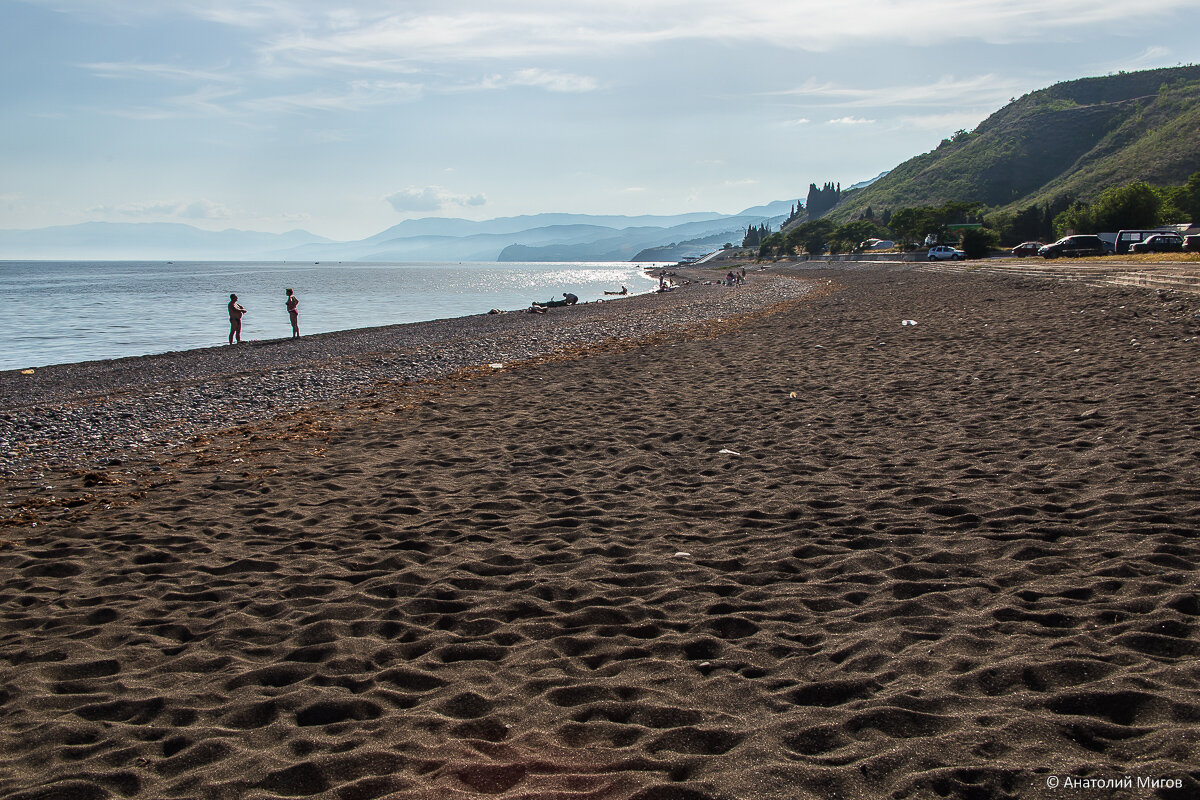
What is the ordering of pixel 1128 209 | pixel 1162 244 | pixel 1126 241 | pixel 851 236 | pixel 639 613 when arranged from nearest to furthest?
1. pixel 639 613
2. pixel 1162 244
3. pixel 1126 241
4. pixel 1128 209
5. pixel 851 236

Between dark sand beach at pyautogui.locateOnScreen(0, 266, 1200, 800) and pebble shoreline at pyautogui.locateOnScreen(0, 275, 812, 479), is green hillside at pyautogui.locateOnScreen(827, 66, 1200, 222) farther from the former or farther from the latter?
dark sand beach at pyautogui.locateOnScreen(0, 266, 1200, 800)

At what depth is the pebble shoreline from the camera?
33.7 feet

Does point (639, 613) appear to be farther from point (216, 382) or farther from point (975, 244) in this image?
point (975, 244)

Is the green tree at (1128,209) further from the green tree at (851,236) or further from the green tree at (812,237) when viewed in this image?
the green tree at (812,237)

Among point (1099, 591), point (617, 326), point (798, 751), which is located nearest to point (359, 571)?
point (798, 751)

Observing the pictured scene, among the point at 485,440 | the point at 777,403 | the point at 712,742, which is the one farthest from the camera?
the point at 777,403

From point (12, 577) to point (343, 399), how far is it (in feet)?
25.4

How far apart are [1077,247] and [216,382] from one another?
49.6 metres

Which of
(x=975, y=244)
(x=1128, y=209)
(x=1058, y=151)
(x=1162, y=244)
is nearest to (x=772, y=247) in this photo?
(x=1058, y=151)

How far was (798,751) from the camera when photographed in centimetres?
312

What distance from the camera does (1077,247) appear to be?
147 feet

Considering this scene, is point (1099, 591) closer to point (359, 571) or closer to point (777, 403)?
point (359, 571)

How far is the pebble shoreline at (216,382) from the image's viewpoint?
10281 mm

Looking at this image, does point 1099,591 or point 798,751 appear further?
point 1099,591
